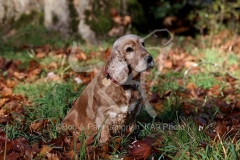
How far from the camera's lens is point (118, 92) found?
3.14 metres

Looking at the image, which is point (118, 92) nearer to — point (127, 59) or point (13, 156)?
point (127, 59)

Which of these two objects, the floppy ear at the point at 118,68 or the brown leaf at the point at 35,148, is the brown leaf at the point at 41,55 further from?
the brown leaf at the point at 35,148

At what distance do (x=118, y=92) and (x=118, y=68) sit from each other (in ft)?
0.66

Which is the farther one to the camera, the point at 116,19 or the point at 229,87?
the point at 116,19

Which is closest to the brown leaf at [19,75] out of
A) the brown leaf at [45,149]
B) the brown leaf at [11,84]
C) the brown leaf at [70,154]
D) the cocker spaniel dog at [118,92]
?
the brown leaf at [11,84]

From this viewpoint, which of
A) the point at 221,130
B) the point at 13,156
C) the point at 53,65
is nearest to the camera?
the point at 13,156

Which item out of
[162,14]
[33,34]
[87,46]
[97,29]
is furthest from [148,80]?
[162,14]

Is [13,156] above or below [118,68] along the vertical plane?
below

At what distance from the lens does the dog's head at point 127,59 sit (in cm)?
310

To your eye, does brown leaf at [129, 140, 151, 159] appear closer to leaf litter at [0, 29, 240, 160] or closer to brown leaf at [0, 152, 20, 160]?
leaf litter at [0, 29, 240, 160]

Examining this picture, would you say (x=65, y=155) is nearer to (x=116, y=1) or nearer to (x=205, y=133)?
(x=205, y=133)

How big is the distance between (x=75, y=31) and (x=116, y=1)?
2.98 ft

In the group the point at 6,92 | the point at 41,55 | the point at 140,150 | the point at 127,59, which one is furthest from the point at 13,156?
the point at 41,55

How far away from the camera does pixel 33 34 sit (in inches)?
268
